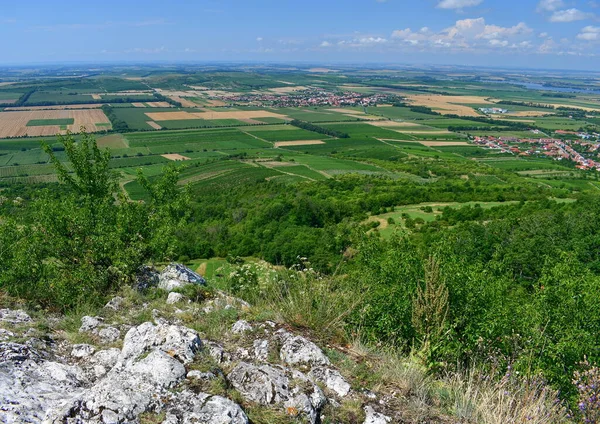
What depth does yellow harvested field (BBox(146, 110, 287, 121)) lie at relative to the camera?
145000 millimetres

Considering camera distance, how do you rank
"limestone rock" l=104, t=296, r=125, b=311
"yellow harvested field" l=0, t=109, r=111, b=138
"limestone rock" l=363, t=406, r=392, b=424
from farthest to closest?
"yellow harvested field" l=0, t=109, r=111, b=138 → "limestone rock" l=104, t=296, r=125, b=311 → "limestone rock" l=363, t=406, r=392, b=424

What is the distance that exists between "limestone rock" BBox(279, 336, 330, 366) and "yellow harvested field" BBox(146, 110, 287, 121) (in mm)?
146709

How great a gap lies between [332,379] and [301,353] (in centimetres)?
71

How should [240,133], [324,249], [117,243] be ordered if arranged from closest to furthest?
[117,243] → [324,249] → [240,133]

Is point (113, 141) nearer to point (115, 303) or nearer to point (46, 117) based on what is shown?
point (46, 117)

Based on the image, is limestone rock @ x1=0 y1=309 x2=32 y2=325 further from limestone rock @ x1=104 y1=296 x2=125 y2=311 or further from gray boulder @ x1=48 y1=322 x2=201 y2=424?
gray boulder @ x1=48 y1=322 x2=201 y2=424

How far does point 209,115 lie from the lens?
497ft

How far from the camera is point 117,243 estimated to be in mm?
11305

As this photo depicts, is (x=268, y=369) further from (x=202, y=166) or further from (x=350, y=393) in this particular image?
(x=202, y=166)

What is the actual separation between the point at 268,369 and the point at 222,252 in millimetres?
40152

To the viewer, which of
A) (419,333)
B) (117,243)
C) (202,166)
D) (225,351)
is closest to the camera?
(225,351)

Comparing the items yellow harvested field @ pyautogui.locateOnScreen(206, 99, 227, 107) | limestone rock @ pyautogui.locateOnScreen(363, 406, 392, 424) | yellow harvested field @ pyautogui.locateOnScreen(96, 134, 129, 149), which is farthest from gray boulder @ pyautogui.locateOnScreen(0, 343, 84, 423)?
yellow harvested field @ pyautogui.locateOnScreen(206, 99, 227, 107)

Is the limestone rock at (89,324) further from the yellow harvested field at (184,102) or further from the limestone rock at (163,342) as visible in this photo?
the yellow harvested field at (184,102)

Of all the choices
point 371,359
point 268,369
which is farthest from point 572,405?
point 268,369
